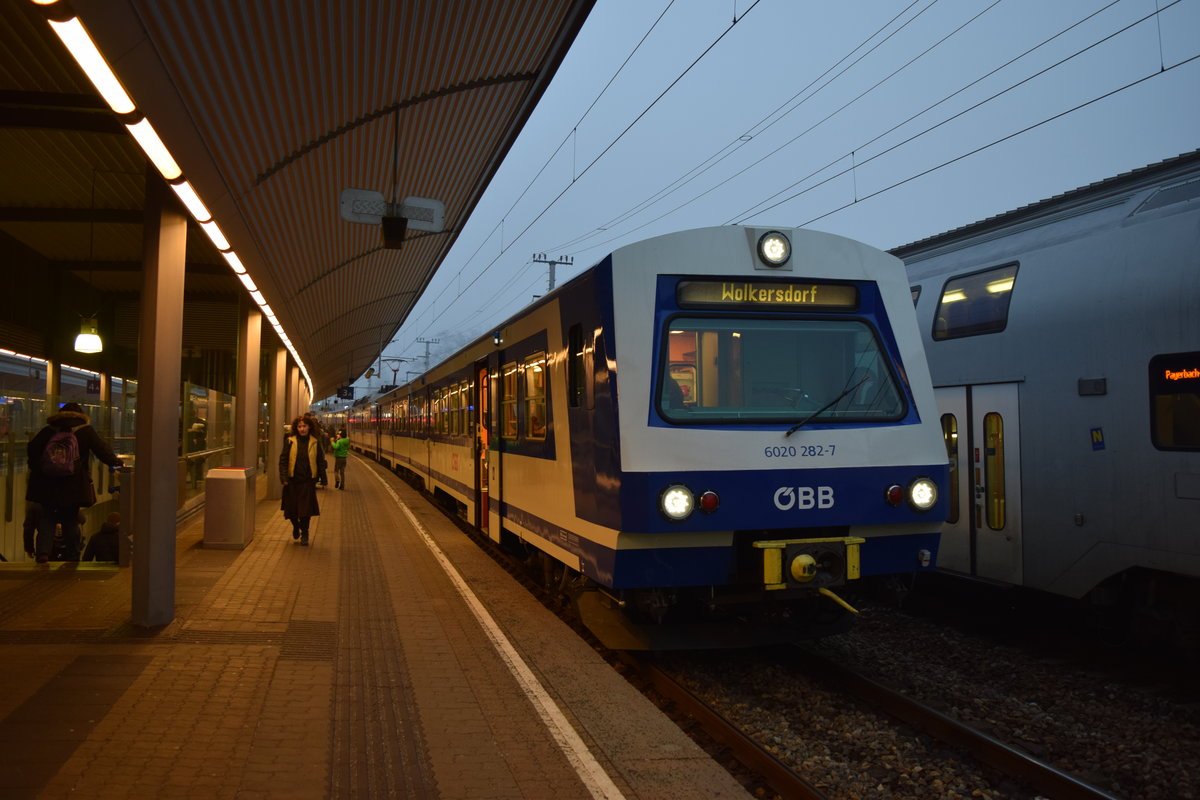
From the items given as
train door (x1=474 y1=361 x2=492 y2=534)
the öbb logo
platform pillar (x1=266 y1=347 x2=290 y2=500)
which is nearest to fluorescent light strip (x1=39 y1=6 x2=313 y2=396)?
train door (x1=474 y1=361 x2=492 y2=534)

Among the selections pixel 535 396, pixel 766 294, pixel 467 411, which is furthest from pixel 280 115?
pixel 467 411

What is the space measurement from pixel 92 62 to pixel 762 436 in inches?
168

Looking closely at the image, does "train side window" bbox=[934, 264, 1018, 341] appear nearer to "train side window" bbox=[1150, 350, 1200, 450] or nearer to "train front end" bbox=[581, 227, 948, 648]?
"train side window" bbox=[1150, 350, 1200, 450]

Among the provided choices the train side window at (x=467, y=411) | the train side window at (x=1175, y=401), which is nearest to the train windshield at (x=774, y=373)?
the train side window at (x=1175, y=401)

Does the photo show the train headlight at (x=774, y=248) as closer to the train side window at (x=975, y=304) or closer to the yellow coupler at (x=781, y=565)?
the yellow coupler at (x=781, y=565)

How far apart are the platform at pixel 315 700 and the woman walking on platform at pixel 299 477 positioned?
2.66 m

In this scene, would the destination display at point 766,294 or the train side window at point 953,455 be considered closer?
the destination display at point 766,294

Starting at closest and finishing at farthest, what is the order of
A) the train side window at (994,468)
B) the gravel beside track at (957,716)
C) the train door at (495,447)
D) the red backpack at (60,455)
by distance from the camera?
the gravel beside track at (957,716) < the train side window at (994,468) < the red backpack at (60,455) < the train door at (495,447)

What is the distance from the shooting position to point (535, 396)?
782 centimetres

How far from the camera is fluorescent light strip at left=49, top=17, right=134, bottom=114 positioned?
13.7 feet

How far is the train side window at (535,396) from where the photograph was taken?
7.49m

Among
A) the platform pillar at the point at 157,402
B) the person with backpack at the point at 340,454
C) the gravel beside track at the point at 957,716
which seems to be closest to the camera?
the gravel beside track at the point at 957,716

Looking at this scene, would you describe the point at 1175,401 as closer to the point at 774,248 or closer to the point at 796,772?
the point at 774,248

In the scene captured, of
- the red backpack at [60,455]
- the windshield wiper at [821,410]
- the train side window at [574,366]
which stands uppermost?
the train side window at [574,366]
